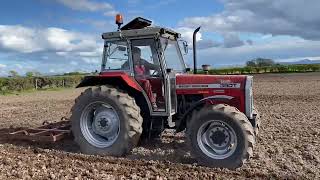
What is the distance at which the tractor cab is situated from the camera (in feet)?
25.3

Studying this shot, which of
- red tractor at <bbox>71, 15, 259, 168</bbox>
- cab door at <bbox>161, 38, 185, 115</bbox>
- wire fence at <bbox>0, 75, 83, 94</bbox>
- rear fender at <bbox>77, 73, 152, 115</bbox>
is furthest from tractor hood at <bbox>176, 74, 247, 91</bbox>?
wire fence at <bbox>0, 75, 83, 94</bbox>

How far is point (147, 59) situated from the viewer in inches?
311

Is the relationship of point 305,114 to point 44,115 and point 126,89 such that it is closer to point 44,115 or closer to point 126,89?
point 126,89

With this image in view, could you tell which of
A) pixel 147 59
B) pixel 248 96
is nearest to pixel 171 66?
pixel 147 59

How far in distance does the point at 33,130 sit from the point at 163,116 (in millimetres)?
3108

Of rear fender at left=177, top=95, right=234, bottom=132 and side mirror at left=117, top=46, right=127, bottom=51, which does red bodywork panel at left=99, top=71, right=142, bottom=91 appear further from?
rear fender at left=177, top=95, right=234, bottom=132

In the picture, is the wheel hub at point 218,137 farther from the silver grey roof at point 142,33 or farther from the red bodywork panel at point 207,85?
the silver grey roof at point 142,33

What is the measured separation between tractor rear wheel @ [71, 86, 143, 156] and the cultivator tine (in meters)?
0.47

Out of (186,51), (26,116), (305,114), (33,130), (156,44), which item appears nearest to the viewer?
(156,44)

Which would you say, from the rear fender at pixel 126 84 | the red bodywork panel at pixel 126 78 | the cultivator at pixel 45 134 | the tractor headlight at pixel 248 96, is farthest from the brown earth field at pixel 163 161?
the red bodywork panel at pixel 126 78

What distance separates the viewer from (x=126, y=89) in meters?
8.00

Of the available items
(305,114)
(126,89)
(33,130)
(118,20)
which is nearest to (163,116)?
(126,89)

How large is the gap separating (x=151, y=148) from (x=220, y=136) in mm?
1849

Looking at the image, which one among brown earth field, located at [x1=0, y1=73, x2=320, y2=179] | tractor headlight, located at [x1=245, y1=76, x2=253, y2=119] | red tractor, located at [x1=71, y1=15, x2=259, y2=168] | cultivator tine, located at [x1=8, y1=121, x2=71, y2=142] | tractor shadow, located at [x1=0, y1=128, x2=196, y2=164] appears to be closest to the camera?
brown earth field, located at [x1=0, y1=73, x2=320, y2=179]
